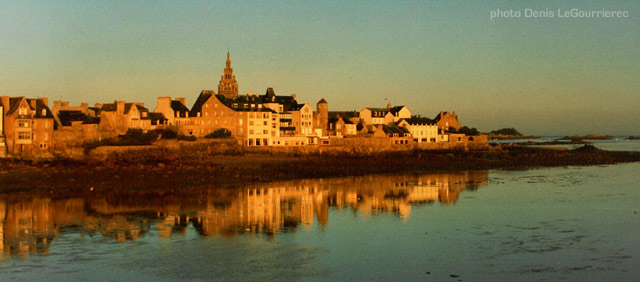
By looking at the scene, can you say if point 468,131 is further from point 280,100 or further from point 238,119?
point 238,119

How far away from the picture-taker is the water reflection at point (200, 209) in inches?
1001

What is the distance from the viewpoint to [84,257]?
20797 mm

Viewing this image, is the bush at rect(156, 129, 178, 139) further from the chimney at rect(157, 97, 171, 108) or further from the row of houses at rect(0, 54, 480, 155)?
the chimney at rect(157, 97, 171, 108)

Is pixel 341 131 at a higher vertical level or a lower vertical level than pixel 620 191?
higher

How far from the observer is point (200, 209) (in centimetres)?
3130

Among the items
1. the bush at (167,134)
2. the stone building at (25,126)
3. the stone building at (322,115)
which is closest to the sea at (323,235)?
the stone building at (25,126)

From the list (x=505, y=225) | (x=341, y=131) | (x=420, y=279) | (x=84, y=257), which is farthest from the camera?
(x=341, y=131)

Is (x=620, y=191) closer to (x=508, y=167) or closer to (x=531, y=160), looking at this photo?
(x=508, y=167)

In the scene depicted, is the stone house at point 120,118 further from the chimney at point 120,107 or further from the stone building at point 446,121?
the stone building at point 446,121

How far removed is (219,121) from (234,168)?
2793 centimetres

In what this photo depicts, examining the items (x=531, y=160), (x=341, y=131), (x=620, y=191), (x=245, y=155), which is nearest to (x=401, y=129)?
(x=341, y=131)

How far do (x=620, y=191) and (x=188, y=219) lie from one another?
90.5ft

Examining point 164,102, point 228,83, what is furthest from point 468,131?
point 164,102

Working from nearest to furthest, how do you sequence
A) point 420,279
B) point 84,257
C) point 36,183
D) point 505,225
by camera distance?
point 420,279
point 84,257
point 505,225
point 36,183
